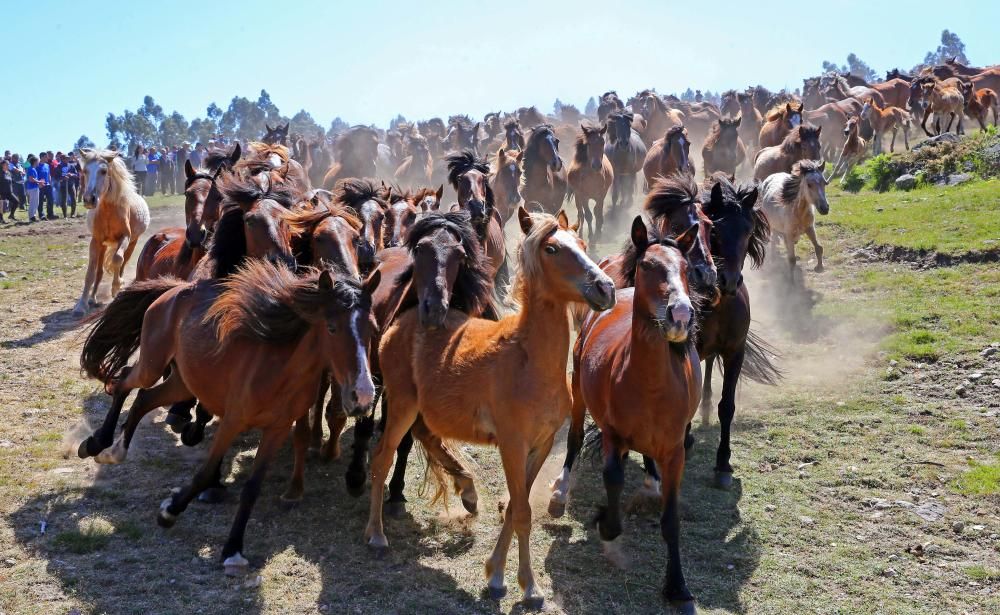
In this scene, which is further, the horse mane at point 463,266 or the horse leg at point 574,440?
the horse leg at point 574,440

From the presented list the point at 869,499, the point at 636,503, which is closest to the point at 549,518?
the point at 636,503

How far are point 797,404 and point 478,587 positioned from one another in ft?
15.1

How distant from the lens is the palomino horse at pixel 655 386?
5.09m

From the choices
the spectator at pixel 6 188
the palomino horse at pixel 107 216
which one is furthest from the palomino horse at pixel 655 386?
the spectator at pixel 6 188

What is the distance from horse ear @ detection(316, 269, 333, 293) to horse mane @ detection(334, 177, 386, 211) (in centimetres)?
329

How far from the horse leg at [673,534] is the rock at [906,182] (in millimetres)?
13424

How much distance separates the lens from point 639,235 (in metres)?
5.33

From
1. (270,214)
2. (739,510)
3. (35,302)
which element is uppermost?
(270,214)

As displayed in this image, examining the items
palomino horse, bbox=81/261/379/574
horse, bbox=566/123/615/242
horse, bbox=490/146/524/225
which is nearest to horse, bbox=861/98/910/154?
horse, bbox=566/123/615/242

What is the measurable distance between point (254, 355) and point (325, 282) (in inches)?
30.5

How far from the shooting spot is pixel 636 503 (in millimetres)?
6457

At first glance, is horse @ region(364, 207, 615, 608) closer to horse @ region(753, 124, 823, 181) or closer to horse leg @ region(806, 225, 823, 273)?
horse leg @ region(806, 225, 823, 273)

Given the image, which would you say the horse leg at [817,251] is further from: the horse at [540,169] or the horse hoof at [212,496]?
the horse hoof at [212,496]

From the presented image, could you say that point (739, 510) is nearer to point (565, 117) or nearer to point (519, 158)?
point (519, 158)
